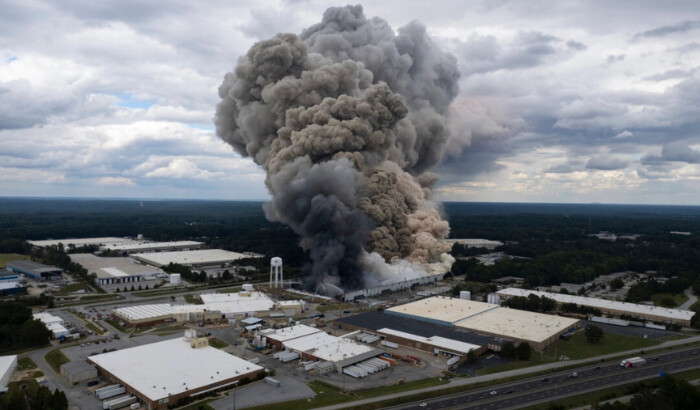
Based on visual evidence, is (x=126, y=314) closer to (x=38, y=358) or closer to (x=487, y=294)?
(x=38, y=358)

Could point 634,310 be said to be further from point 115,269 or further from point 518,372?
point 115,269

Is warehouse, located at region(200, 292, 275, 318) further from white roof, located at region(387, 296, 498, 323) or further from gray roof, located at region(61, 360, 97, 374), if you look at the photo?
gray roof, located at region(61, 360, 97, 374)

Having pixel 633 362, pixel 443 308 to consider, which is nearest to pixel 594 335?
pixel 633 362

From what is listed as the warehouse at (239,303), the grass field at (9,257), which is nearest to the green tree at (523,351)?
the warehouse at (239,303)

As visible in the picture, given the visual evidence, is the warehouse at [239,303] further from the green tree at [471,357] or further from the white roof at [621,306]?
the white roof at [621,306]

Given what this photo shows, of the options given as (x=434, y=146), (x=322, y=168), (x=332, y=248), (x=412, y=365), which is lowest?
(x=412, y=365)

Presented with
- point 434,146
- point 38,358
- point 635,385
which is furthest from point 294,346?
point 434,146
